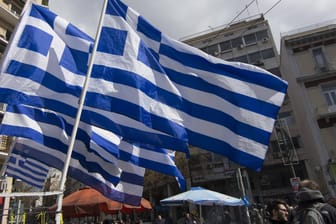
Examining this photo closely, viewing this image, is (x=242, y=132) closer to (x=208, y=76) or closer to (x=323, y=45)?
(x=208, y=76)

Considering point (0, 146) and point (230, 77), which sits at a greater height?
point (0, 146)

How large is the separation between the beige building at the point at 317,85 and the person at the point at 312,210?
2125 centimetres

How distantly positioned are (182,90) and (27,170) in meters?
3.78

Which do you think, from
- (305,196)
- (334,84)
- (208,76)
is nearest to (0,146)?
(208,76)

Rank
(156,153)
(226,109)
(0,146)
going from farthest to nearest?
(0,146)
(156,153)
(226,109)

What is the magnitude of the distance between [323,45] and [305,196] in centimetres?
2504

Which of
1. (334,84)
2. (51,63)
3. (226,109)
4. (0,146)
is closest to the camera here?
(51,63)

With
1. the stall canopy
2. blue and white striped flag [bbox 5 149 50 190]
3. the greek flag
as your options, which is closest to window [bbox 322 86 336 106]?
the stall canopy

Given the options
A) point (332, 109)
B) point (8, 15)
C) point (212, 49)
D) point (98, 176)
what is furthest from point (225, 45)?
point (98, 176)

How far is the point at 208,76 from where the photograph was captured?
4797mm

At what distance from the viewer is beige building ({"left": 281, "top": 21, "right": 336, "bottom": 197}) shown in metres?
22.8

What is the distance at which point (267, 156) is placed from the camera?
28.8 m

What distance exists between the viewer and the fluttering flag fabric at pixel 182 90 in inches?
165

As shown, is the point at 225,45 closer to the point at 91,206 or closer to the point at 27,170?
the point at 91,206
